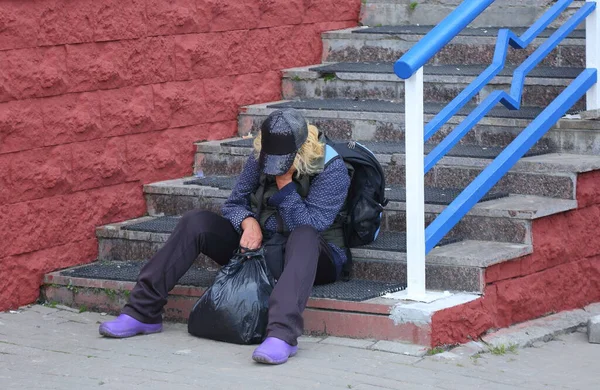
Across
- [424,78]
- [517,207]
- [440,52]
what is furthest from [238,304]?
[440,52]

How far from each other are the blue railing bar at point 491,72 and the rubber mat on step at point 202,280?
790 mm

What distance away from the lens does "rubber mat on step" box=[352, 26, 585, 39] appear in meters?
8.14

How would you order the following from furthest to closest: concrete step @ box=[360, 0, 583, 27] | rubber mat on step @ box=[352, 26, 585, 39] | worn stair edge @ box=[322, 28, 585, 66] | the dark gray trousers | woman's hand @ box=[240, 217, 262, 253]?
1. concrete step @ box=[360, 0, 583, 27]
2. rubber mat on step @ box=[352, 26, 585, 39]
3. worn stair edge @ box=[322, 28, 585, 66]
4. woman's hand @ box=[240, 217, 262, 253]
5. the dark gray trousers

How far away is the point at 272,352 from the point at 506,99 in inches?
76.0

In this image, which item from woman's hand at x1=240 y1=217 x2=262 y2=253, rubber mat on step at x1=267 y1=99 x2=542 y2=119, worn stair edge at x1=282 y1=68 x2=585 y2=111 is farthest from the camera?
worn stair edge at x1=282 y1=68 x2=585 y2=111

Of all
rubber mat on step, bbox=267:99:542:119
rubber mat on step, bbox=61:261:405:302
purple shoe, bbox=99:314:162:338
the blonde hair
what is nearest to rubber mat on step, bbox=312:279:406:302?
rubber mat on step, bbox=61:261:405:302

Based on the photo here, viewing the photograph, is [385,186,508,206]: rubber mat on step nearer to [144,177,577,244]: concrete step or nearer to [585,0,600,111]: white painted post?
[144,177,577,244]: concrete step

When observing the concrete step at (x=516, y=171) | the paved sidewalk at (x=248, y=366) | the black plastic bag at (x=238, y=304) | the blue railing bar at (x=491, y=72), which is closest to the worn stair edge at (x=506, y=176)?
the concrete step at (x=516, y=171)

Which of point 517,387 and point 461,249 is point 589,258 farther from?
point 517,387

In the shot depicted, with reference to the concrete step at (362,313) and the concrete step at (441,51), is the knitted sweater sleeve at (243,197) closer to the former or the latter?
the concrete step at (362,313)

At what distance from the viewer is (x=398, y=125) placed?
7.81m

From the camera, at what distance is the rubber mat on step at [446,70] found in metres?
7.72

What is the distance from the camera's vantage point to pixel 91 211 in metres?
7.55

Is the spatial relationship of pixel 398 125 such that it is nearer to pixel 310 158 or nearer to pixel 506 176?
pixel 506 176
